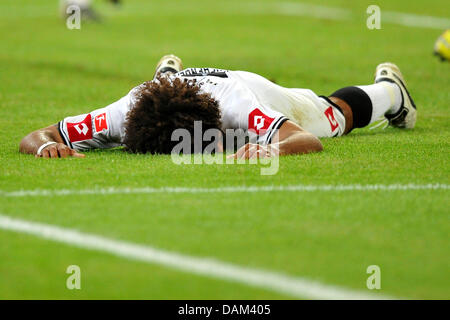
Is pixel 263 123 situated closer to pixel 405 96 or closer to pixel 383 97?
pixel 383 97

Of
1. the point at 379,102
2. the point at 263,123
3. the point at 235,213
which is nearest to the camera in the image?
the point at 235,213

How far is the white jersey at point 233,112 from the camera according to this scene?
687cm

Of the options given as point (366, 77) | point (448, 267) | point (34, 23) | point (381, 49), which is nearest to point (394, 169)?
point (448, 267)

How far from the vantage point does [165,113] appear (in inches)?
270

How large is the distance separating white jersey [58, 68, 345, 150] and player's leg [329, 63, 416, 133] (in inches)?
18.4

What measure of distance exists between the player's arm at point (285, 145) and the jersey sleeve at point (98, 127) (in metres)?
1.05

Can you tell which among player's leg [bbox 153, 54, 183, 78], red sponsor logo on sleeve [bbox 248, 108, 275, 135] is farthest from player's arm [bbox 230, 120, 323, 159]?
player's leg [bbox 153, 54, 183, 78]

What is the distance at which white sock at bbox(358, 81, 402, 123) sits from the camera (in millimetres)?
8143

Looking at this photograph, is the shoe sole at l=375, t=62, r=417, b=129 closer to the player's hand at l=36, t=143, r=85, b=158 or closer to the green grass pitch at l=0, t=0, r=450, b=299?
the green grass pitch at l=0, t=0, r=450, b=299

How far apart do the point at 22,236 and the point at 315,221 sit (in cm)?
157

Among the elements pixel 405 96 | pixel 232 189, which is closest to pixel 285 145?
pixel 232 189

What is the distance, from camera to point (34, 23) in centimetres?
2255

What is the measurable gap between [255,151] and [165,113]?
826 millimetres

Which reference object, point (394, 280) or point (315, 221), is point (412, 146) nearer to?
point (315, 221)
